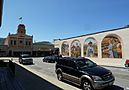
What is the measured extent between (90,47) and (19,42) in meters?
45.6

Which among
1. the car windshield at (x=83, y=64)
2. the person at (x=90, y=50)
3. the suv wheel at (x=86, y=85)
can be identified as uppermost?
the person at (x=90, y=50)

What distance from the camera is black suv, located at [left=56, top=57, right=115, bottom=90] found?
30.0 ft

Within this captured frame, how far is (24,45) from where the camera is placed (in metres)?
72.1

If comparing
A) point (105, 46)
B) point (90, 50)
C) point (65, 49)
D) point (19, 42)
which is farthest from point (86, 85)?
point (19, 42)

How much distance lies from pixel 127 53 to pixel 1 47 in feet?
179

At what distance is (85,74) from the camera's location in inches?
378

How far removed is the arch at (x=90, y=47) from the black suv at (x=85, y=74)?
759 inches

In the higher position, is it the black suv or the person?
the person

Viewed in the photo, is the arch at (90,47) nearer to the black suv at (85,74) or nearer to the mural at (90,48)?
the mural at (90,48)

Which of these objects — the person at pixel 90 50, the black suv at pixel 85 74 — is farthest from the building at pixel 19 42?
the black suv at pixel 85 74

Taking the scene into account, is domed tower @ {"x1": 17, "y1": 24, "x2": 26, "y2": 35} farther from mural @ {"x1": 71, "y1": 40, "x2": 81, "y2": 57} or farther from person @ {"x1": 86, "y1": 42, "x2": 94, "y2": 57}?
person @ {"x1": 86, "y1": 42, "x2": 94, "y2": 57}

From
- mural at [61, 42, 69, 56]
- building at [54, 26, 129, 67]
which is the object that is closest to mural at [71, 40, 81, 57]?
building at [54, 26, 129, 67]

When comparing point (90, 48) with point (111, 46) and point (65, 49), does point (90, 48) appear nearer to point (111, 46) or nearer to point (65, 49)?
point (111, 46)

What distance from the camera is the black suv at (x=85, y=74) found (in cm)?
913
